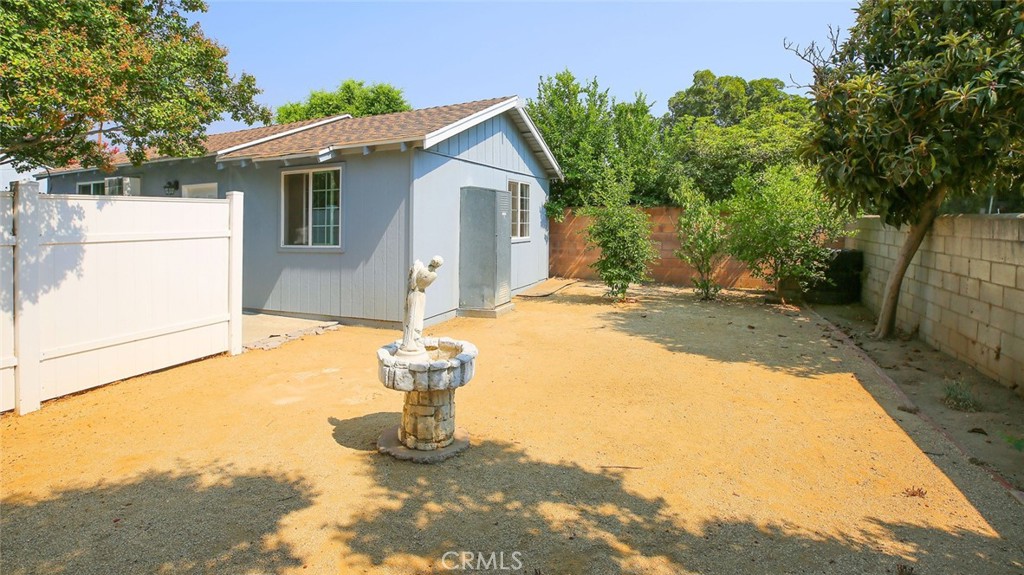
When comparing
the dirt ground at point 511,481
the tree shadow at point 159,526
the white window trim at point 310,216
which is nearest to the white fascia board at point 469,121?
the white window trim at point 310,216

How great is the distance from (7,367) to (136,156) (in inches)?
97.4

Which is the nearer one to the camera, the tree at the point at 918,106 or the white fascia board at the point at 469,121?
the tree at the point at 918,106

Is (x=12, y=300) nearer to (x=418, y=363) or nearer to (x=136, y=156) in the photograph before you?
(x=136, y=156)

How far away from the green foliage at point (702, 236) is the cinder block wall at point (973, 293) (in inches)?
142

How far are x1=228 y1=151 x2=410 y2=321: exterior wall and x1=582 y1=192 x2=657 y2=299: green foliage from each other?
192 inches

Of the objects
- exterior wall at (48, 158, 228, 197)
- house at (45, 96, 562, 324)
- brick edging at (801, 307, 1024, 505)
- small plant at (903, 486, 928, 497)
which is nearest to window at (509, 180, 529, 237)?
house at (45, 96, 562, 324)

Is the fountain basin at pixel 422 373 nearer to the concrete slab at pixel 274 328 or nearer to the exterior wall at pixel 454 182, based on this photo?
the concrete slab at pixel 274 328

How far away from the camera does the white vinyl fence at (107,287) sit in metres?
5.08

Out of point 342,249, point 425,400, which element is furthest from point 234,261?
point 425,400

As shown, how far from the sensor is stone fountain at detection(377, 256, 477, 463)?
4172 millimetres

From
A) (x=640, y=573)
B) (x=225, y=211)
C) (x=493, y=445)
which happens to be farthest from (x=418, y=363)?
(x=225, y=211)

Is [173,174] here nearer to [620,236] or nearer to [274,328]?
[274,328]

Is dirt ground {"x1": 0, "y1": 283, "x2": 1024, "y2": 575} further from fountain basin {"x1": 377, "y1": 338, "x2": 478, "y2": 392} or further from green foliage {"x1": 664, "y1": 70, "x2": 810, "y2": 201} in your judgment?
green foliage {"x1": 664, "y1": 70, "x2": 810, "y2": 201}

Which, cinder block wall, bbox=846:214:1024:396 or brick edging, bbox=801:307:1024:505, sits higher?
cinder block wall, bbox=846:214:1024:396
